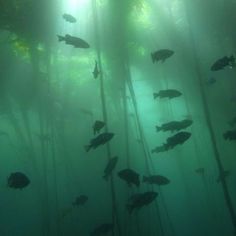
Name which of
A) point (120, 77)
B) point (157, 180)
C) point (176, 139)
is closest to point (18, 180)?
point (157, 180)

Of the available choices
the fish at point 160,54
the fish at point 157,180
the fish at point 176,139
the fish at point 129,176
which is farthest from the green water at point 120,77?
the fish at point 160,54

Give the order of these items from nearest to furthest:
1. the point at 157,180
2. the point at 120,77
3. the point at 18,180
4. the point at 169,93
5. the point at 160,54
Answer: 1. the point at 18,180
2. the point at 160,54
3. the point at 169,93
4. the point at 157,180
5. the point at 120,77

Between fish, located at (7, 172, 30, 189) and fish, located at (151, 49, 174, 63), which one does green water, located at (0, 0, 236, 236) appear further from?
fish, located at (7, 172, 30, 189)

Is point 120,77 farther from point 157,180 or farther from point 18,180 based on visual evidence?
point 18,180

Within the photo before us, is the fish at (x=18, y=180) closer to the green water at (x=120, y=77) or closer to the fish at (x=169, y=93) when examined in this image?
the green water at (x=120, y=77)

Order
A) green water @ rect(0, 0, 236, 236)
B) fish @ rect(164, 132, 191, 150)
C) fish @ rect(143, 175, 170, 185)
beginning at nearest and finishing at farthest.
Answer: fish @ rect(164, 132, 191, 150), fish @ rect(143, 175, 170, 185), green water @ rect(0, 0, 236, 236)

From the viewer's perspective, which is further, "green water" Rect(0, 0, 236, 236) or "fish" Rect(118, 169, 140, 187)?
"green water" Rect(0, 0, 236, 236)

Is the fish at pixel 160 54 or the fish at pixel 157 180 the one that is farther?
the fish at pixel 157 180

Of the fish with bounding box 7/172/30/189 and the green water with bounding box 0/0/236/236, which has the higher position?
the green water with bounding box 0/0/236/236

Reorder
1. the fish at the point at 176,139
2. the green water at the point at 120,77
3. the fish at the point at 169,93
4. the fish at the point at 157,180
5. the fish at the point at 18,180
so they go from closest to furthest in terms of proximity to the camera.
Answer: the fish at the point at 18,180 < the fish at the point at 176,139 < the fish at the point at 169,93 < the fish at the point at 157,180 < the green water at the point at 120,77

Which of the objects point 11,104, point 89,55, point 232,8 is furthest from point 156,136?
point 232,8

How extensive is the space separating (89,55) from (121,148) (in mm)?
13890

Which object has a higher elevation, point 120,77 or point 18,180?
point 120,77

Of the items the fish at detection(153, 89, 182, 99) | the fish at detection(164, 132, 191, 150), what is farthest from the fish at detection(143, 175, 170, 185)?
the fish at detection(153, 89, 182, 99)
